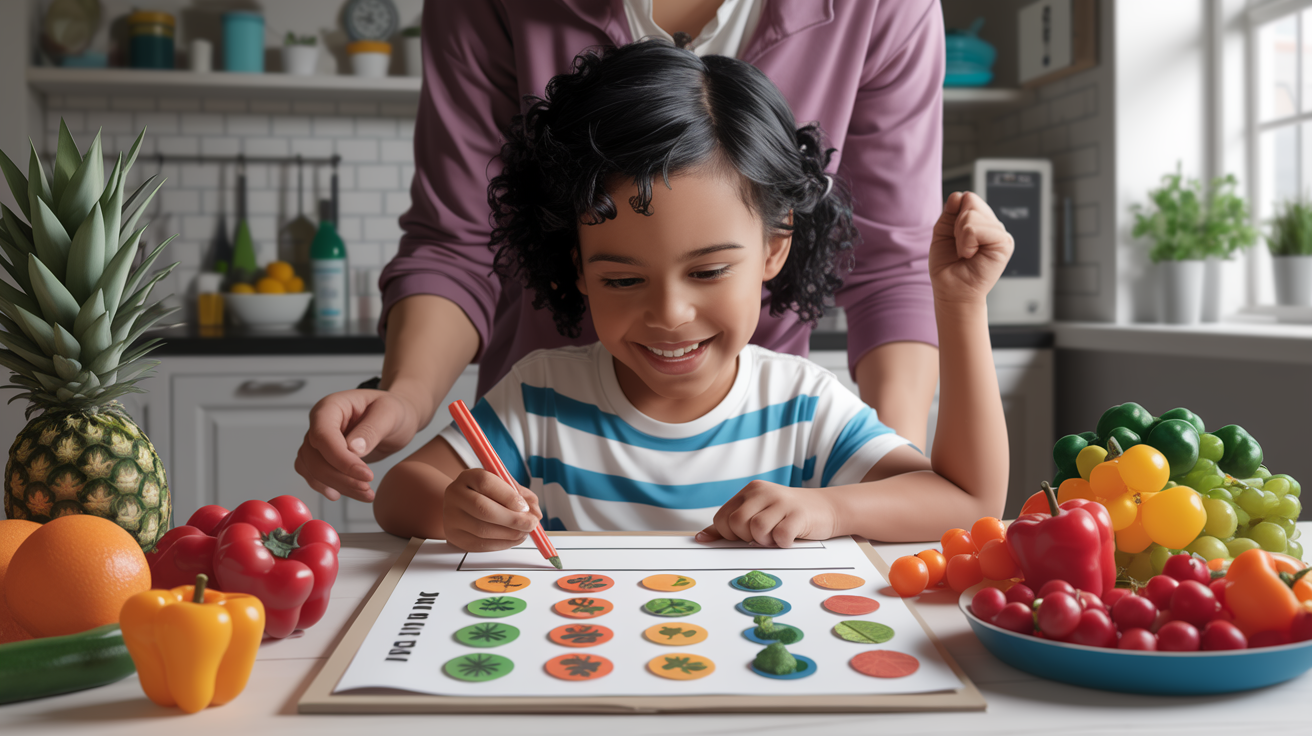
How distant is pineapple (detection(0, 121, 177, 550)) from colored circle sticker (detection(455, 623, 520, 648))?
41cm

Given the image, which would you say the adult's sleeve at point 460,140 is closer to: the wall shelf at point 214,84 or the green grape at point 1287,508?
the green grape at point 1287,508

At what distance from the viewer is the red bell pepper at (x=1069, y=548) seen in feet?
1.96

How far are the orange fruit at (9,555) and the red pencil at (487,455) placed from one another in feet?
1.02

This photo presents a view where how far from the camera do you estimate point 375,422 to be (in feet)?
3.29

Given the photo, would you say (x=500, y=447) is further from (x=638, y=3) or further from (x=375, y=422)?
(x=638, y=3)

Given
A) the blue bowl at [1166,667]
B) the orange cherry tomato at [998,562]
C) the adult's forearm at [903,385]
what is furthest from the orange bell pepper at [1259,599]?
the adult's forearm at [903,385]

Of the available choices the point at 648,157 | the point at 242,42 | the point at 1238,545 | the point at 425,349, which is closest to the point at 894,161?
the point at 648,157

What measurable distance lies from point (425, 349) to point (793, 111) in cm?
59

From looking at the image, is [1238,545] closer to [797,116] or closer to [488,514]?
[488,514]

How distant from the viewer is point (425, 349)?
4.00 feet

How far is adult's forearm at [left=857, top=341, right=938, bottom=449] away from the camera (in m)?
1.27

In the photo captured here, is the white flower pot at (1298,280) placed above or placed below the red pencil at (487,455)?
above

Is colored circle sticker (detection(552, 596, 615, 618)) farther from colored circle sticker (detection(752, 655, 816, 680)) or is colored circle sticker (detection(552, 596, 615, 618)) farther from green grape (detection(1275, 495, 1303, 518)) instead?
green grape (detection(1275, 495, 1303, 518))

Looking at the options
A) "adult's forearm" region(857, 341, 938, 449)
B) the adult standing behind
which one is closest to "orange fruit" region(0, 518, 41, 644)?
the adult standing behind
